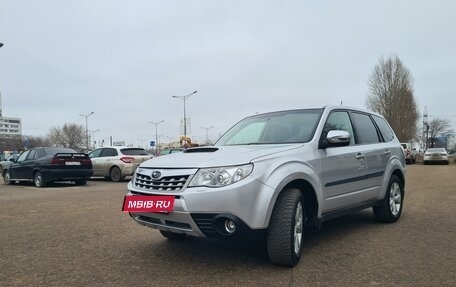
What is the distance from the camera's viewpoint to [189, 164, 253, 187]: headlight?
3.56 m

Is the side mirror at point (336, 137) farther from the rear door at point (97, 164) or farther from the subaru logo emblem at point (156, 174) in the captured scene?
the rear door at point (97, 164)

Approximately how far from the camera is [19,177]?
575 inches

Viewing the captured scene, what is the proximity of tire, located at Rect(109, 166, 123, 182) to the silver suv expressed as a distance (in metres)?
10.8

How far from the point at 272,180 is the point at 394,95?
54508 millimetres

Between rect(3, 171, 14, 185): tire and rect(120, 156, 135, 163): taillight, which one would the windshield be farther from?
rect(3, 171, 14, 185): tire

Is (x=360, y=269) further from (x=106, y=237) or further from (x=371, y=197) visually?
(x=106, y=237)

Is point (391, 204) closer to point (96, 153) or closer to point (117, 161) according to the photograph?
point (117, 161)

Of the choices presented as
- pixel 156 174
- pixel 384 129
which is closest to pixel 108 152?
pixel 384 129

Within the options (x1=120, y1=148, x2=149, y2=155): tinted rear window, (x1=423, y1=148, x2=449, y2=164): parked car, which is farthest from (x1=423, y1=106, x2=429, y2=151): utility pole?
(x1=120, y1=148, x2=149, y2=155): tinted rear window

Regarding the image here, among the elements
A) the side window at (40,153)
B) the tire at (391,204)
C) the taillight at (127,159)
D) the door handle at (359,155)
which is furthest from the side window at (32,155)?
the door handle at (359,155)

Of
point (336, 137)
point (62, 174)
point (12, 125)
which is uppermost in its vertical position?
point (12, 125)

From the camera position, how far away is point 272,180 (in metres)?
3.69

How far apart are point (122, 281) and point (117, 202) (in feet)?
17.7

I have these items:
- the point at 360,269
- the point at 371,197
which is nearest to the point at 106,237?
the point at 360,269
